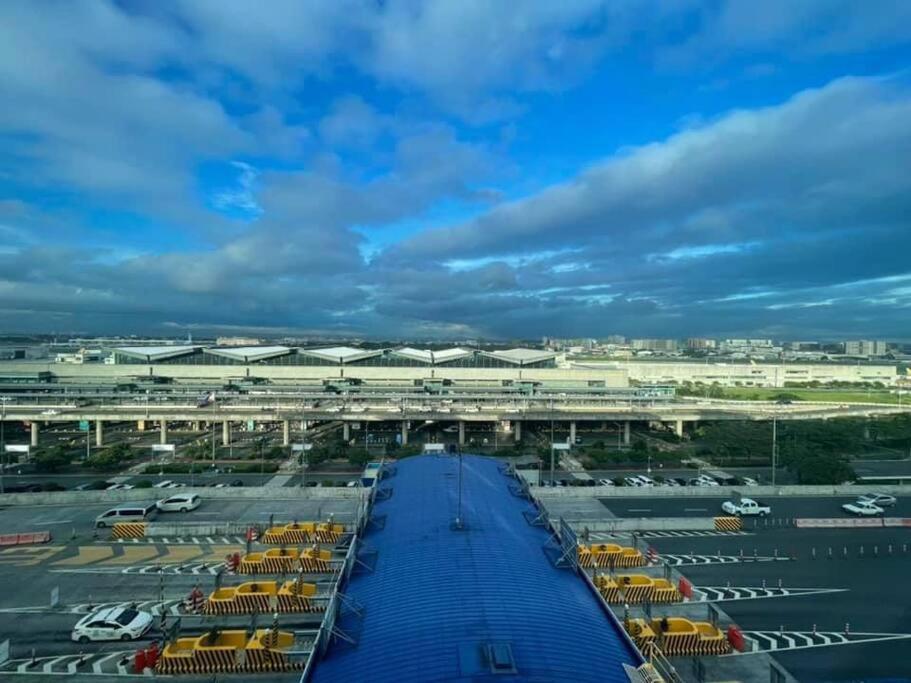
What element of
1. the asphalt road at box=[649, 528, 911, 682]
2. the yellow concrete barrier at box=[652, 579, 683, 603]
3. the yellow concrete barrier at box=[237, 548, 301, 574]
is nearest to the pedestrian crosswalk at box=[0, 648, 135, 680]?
the yellow concrete barrier at box=[237, 548, 301, 574]

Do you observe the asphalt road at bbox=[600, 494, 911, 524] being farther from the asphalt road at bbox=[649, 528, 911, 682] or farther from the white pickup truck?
the asphalt road at bbox=[649, 528, 911, 682]

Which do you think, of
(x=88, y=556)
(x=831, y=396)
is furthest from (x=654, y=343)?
(x=88, y=556)

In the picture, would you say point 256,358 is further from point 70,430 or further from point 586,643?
point 586,643

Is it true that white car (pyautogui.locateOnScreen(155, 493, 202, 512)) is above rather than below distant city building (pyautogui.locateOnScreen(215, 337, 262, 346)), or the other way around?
below

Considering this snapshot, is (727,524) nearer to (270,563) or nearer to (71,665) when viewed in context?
(270,563)

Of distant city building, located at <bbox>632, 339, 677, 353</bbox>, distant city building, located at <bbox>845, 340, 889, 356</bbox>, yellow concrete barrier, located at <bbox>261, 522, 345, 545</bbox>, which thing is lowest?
yellow concrete barrier, located at <bbox>261, 522, 345, 545</bbox>

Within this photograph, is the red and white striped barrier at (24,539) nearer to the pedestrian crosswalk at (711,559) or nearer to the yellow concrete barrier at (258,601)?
the yellow concrete barrier at (258,601)

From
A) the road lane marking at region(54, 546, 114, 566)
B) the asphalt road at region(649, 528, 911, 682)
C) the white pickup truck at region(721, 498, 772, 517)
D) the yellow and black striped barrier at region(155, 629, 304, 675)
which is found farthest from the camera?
the white pickup truck at region(721, 498, 772, 517)
